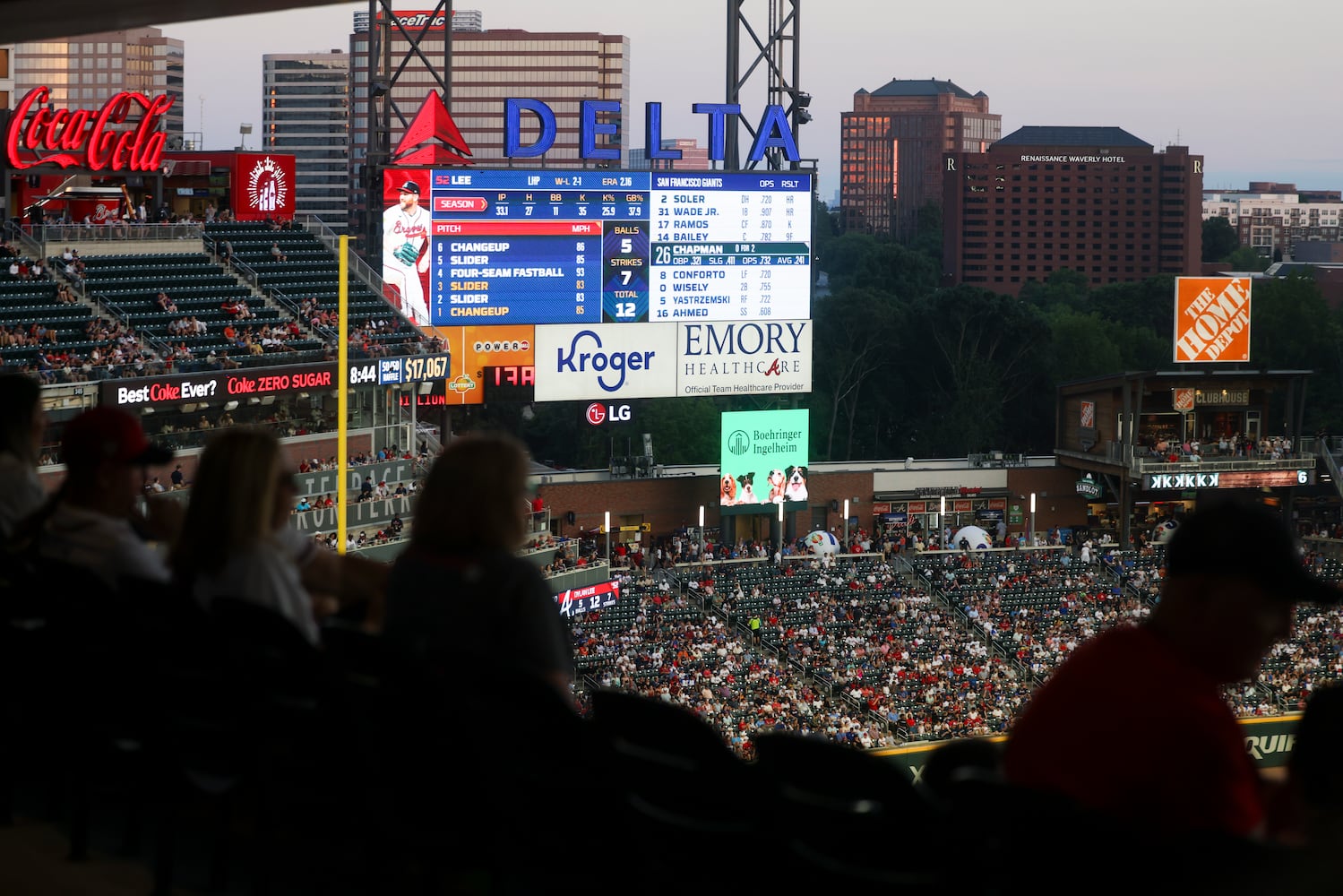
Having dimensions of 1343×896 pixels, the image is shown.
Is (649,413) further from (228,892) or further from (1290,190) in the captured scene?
(1290,190)

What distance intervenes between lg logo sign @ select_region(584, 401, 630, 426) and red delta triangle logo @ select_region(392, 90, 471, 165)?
4399 mm

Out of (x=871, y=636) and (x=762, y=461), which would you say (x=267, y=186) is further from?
(x=871, y=636)

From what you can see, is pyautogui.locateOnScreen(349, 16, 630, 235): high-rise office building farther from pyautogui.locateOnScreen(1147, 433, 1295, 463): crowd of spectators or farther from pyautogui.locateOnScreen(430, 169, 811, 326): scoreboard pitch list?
pyautogui.locateOnScreen(430, 169, 811, 326): scoreboard pitch list

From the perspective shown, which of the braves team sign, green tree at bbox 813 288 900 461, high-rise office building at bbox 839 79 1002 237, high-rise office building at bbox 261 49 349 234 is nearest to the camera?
the braves team sign

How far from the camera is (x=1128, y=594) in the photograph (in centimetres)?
2642

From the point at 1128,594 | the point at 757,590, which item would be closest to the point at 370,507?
the point at 757,590

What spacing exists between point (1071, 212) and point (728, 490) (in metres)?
66.5

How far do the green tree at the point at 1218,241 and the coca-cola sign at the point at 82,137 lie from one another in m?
74.7

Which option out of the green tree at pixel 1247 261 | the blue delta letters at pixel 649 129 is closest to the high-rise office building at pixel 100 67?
the green tree at pixel 1247 261

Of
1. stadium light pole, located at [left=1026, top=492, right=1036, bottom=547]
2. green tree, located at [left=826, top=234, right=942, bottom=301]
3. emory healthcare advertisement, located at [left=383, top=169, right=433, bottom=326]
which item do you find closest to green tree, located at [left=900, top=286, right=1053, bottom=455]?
green tree, located at [left=826, top=234, right=942, bottom=301]

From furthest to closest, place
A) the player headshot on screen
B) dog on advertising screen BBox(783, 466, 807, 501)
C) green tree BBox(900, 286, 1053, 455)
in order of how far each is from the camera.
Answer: green tree BBox(900, 286, 1053, 455) → dog on advertising screen BBox(783, 466, 807, 501) → the player headshot on screen

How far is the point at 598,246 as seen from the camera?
2516cm

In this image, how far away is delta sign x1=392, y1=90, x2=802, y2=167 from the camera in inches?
979

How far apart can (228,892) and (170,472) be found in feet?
60.0
